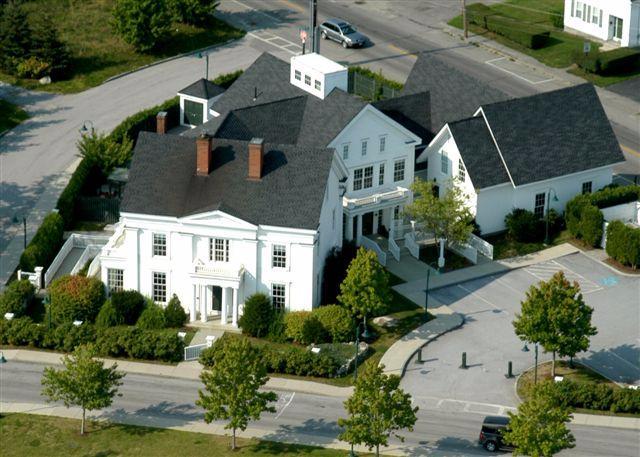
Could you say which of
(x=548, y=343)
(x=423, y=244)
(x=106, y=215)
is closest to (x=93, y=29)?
(x=106, y=215)

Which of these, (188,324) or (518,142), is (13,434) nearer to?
(188,324)

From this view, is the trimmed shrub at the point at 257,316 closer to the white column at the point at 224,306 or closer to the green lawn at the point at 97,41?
the white column at the point at 224,306

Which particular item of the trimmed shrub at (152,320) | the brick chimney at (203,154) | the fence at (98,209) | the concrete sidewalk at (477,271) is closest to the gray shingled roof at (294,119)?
the brick chimney at (203,154)

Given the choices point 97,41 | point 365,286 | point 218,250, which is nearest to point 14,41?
point 97,41

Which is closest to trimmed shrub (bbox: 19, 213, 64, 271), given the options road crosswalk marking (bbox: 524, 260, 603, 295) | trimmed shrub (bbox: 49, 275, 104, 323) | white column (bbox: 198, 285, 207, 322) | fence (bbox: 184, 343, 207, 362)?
trimmed shrub (bbox: 49, 275, 104, 323)

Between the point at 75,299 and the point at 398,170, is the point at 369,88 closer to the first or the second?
the point at 398,170
